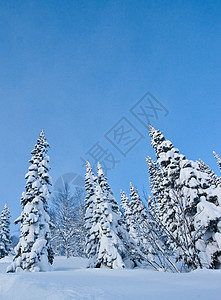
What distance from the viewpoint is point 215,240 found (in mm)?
10836

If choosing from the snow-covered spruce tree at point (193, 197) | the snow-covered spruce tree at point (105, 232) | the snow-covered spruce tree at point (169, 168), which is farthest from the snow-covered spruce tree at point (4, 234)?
the snow-covered spruce tree at point (193, 197)

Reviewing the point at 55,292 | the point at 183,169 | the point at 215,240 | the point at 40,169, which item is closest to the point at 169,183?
the point at 183,169

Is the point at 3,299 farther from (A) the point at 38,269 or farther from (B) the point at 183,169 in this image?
(B) the point at 183,169

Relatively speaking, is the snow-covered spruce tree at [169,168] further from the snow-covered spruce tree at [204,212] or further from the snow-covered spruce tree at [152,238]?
the snow-covered spruce tree at [152,238]

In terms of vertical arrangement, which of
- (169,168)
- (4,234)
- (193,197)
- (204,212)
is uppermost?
→ (4,234)

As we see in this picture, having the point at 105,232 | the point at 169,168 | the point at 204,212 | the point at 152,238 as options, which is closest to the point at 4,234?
the point at 105,232

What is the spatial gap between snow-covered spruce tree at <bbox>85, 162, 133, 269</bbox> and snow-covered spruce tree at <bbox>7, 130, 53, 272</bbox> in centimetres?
436

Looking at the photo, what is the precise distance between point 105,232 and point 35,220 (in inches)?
240

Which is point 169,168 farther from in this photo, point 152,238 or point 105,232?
point 152,238

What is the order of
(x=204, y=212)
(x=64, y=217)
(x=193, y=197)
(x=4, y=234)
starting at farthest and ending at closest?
(x=4, y=234) → (x=64, y=217) → (x=193, y=197) → (x=204, y=212)

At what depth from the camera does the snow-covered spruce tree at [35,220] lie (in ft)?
39.4

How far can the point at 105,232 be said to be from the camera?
15.8 metres

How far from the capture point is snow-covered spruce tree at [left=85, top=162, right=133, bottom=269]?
14898 millimetres

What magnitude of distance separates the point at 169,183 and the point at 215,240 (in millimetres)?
4891
